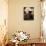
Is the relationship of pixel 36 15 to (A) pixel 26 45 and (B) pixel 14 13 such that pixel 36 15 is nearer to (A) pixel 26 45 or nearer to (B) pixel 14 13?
(B) pixel 14 13

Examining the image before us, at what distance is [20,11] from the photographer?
4.42 meters

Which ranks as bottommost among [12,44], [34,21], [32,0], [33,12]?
[12,44]

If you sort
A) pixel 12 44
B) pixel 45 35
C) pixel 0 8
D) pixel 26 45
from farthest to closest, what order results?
pixel 45 35 → pixel 0 8 → pixel 12 44 → pixel 26 45

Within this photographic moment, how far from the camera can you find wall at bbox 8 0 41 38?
4359 millimetres

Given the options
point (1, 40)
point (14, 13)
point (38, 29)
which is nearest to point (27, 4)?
point (14, 13)

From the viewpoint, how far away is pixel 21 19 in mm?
4414

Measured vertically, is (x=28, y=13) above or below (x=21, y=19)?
above

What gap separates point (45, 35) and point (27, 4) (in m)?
1.07

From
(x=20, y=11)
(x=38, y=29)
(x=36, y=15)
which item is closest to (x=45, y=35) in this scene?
(x=38, y=29)

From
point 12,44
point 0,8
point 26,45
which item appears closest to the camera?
point 26,45

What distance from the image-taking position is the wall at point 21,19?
172 inches

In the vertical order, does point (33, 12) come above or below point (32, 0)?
below

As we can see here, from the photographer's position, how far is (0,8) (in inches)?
143

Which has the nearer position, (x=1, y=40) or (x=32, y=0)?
(x=1, y=40)
